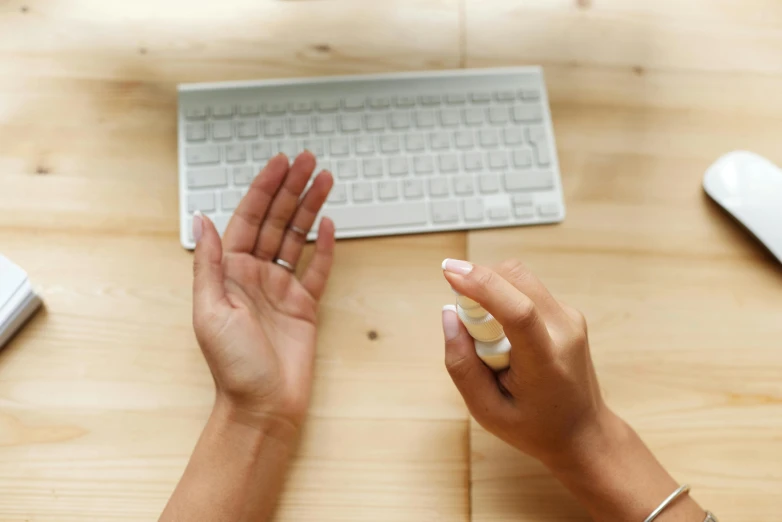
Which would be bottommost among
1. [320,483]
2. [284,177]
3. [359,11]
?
[320,483]

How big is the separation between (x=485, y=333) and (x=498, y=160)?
0.26 meters

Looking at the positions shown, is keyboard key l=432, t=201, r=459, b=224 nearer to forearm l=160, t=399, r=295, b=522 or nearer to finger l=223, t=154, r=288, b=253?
finger l=223, t=154, r=288, b=253

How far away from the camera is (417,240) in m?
0.72

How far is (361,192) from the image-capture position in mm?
717

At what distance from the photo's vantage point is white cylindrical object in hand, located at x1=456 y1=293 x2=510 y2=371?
1.71 feet

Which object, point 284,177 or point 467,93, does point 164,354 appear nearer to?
point 284,177

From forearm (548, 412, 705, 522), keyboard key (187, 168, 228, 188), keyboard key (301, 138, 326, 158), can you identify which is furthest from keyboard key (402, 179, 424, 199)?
forearm (548, 412, 705, 522)

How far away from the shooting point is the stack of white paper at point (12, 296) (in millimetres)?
642

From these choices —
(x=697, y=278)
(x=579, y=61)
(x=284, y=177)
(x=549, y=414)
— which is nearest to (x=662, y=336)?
(x=697, y=278)

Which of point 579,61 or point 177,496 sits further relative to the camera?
point 579,61

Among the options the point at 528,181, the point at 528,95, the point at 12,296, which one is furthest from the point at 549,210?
the point at 12,296

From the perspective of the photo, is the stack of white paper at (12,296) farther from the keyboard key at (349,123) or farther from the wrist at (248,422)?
the keyboard key at (349,123)

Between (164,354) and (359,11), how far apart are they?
1.56 ft

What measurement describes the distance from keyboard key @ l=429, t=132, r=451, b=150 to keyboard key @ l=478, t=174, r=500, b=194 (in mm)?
54
